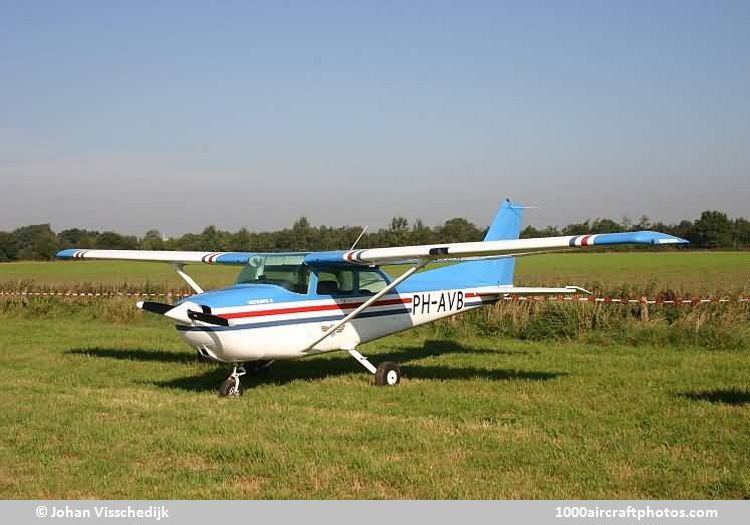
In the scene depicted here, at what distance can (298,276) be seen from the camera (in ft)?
34.9

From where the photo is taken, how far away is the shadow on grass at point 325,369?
11219mm

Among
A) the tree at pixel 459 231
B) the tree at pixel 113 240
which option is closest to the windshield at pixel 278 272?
the tree at pixel 459 231

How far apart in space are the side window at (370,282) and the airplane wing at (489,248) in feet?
2.34

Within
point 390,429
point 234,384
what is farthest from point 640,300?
point 390,429

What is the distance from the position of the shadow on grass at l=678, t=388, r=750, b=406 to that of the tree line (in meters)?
9.39

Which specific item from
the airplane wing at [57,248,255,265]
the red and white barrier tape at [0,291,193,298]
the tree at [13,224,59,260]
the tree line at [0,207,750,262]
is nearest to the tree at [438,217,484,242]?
the tree line at [0,207,750,262]

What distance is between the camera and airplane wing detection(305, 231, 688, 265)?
320 inches

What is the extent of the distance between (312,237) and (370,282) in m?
23.1

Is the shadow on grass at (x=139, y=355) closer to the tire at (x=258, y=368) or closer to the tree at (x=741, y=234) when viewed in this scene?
the tire at (x=258, y=368)

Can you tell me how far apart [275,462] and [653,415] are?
4.15 meters

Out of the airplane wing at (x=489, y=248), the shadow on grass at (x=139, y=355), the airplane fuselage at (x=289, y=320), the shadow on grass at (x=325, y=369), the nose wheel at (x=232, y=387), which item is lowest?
the shadow on grass at (x=139, y=355)

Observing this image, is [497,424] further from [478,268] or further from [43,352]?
[43,352]

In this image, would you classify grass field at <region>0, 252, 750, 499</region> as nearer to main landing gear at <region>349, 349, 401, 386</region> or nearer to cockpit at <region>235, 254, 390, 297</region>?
main landing gear at <region>349, 349, 401, 386</region>

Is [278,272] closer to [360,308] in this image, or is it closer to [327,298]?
[327,298]
